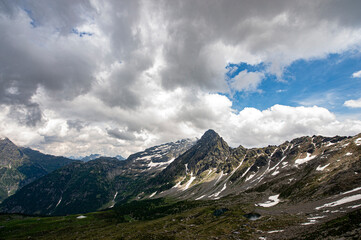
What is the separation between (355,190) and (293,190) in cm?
6549

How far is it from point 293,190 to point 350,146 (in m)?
96.8

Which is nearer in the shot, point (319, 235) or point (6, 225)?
point (319, 235)

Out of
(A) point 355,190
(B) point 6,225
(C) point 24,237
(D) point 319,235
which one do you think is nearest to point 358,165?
(A) point 355,190

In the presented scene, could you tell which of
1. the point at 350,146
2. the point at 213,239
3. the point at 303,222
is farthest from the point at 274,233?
the point at 350,146

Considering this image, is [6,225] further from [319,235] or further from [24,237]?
[319,235]

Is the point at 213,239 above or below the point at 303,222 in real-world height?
below

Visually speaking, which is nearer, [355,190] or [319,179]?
[355,190]

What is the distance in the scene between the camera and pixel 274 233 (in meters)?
79.8

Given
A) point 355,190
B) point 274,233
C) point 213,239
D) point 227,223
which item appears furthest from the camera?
point 227,223

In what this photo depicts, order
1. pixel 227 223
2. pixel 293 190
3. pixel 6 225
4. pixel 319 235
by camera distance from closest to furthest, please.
Answer: pixel 319 235
pixel 227 223
pixel 293 190
pixel 6 225

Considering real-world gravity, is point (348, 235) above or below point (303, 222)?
above

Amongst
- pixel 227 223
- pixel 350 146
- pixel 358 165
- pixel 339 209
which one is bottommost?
pixel 227 223

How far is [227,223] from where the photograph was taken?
12456 cm

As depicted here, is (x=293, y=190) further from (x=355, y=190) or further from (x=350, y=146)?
(x=350, y=146)
